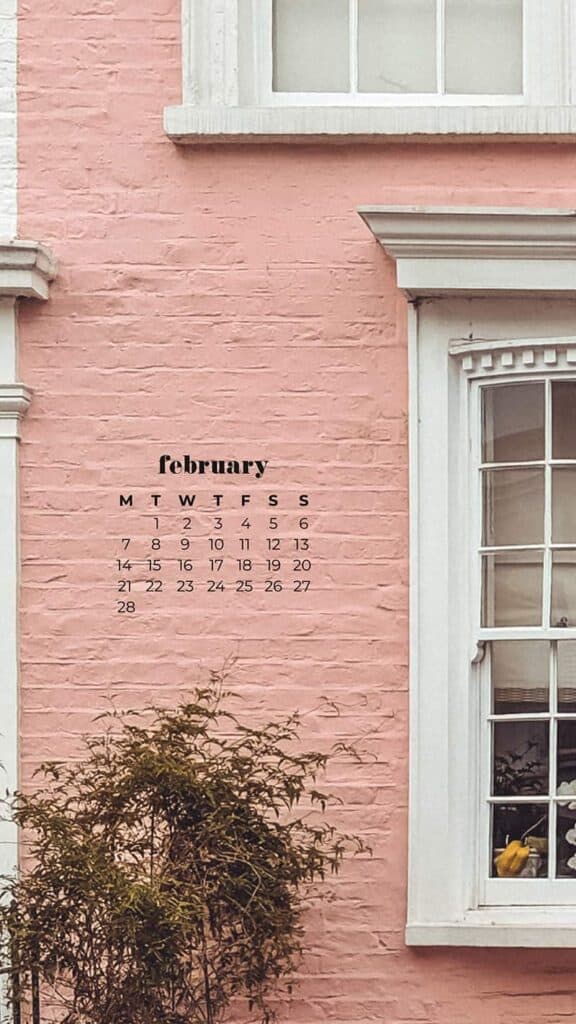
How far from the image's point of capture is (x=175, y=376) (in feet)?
22.8

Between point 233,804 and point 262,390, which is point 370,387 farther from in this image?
point 233,804

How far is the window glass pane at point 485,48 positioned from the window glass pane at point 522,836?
3009 mm

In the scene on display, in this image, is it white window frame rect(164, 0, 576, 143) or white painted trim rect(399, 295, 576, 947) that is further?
white window frame rect(164, 0, 576, 143)

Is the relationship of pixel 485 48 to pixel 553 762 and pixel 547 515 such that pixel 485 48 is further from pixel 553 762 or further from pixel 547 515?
pixel 553 762

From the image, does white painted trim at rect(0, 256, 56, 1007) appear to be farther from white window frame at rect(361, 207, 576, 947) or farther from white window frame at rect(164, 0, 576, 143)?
white window frame at rect(361, 207, 576, 947)

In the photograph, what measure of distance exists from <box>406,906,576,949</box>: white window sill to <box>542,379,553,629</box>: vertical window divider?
118 centimetres

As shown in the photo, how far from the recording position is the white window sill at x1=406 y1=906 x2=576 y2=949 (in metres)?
6.68

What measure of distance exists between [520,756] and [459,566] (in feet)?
2.68

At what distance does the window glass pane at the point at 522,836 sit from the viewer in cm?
686

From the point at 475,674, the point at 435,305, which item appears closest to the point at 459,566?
the point at 475,674

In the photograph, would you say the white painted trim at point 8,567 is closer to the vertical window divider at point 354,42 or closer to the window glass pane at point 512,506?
the vertical window divider at point 354,42

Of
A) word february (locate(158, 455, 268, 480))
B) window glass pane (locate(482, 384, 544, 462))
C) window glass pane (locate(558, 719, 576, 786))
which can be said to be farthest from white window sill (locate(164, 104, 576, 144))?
window glass pane (locate(558, 719, 576, 786))

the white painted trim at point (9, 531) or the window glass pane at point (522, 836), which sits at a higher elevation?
the white painted trim at point (9, 531)

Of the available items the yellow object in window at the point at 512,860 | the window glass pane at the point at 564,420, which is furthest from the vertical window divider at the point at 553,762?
the window glass pane at the point at 564,420
